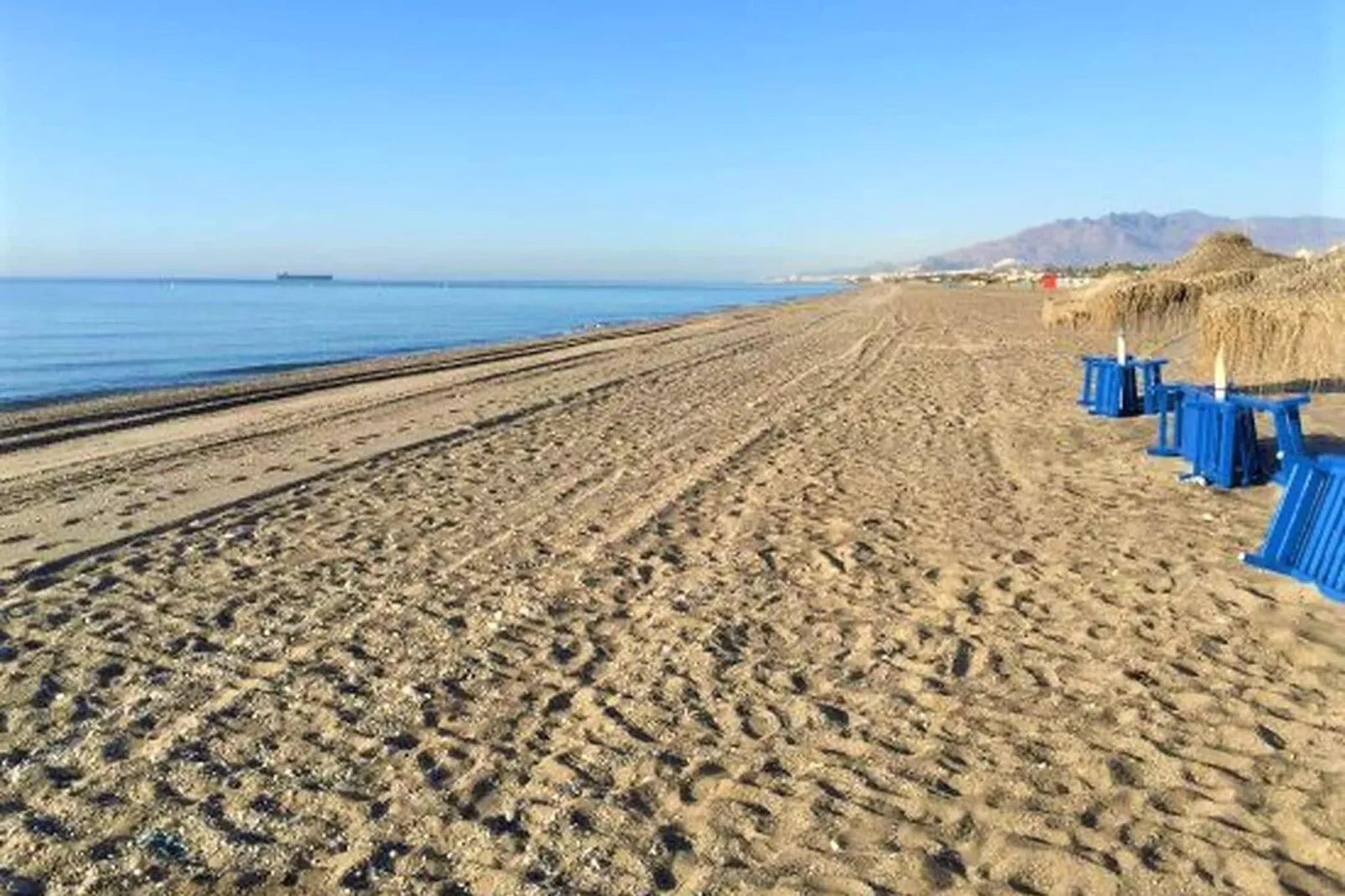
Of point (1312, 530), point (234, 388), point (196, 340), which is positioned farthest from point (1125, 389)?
point (196, 340)

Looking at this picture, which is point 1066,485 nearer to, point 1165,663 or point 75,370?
point 1165,663

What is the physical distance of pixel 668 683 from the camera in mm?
4754

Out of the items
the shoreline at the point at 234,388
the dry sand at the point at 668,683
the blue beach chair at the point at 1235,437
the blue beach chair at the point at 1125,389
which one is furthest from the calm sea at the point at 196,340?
the blue beach chair at the point at 1235,437

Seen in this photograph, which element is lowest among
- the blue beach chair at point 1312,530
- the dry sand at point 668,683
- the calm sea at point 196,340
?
the calm sea at point 196,340

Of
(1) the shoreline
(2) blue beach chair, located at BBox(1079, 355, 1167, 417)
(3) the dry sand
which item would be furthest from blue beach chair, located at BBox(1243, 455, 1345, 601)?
(1) the shoreline

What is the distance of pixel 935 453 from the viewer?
10.4 metres

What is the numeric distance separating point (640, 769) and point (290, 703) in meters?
1.64

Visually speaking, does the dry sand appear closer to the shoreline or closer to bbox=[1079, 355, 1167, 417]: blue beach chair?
bbox=[1079, 355, 1167, 417]: blue beach chair

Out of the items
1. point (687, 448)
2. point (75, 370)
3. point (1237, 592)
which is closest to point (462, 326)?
point (75, 370)

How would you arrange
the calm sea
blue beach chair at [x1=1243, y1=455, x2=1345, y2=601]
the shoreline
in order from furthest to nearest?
the calm sea < the shoreline < blue beach chair at [x1=1243, y1=455, x2=1345, y2=601]

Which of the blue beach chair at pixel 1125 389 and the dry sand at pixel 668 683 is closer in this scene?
the dry sand at pixel 668 683

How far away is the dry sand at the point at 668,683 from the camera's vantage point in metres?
3.38

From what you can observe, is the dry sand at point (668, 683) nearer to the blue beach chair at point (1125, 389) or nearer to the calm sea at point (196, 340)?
the blue beach chair at point (1125, 389)

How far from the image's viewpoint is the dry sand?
3.38 meters
